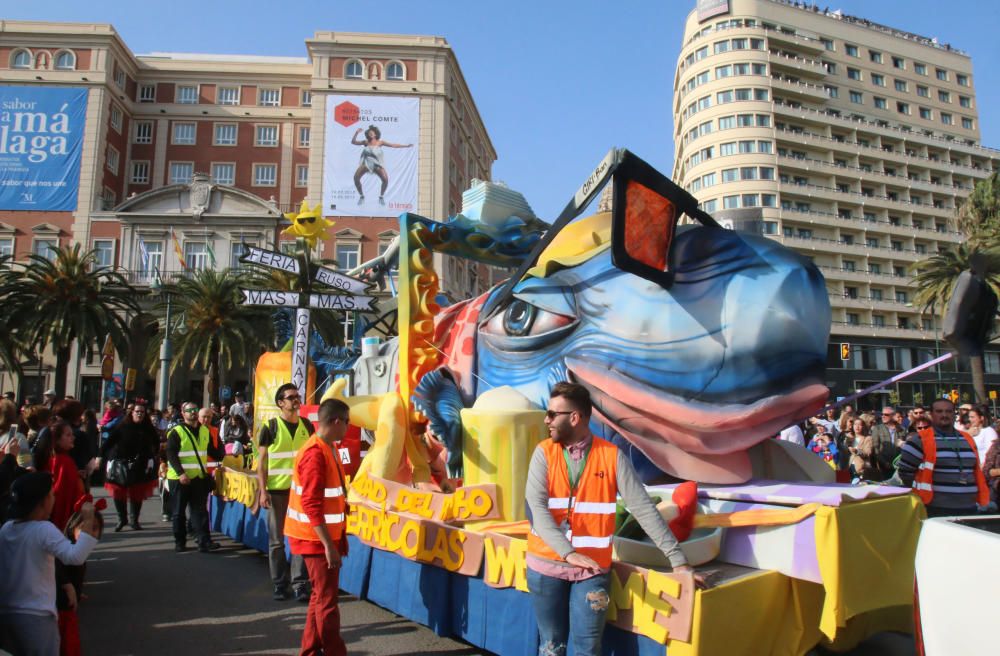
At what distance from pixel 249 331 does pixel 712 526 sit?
25.0 meters

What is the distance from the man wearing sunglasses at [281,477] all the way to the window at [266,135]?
133 feet

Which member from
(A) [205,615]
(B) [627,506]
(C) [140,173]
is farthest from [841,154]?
(B) [627,506]

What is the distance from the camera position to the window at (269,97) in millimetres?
43344

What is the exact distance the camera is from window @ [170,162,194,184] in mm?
42719

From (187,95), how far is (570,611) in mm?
47470

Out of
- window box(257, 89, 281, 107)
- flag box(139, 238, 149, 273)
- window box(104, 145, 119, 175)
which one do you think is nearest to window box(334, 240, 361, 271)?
flag box(139, 238, 149, 273)

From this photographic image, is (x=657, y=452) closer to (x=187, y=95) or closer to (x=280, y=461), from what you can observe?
(x=280, y=461)

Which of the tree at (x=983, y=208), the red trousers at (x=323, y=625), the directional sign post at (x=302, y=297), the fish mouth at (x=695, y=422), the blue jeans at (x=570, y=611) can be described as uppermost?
the tree at (x=983, y=208)

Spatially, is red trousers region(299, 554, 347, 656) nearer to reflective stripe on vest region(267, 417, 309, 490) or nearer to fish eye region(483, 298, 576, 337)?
reflective stripe on vest region(267, 417, 309, 490)

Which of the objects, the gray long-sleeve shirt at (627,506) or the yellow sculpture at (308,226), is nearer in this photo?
the gray long-sleeve shirt at (627,506)

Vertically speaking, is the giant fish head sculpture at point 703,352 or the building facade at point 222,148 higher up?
the building facade at point 222,148

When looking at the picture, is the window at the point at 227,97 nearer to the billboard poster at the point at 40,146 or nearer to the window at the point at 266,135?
the window at the point at 266,135

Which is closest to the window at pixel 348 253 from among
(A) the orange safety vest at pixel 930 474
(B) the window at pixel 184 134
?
(B) the window at pixel 184 134

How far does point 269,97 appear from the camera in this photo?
43.4 m
